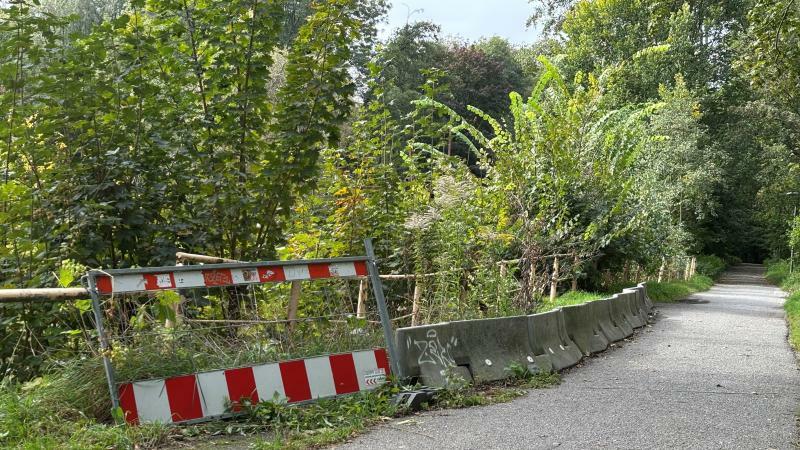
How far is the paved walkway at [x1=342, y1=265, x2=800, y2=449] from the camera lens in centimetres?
647

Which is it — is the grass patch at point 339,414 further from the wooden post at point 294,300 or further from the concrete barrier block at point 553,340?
the concrete barrier block at point 553,340

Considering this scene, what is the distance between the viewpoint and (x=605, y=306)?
1425cm

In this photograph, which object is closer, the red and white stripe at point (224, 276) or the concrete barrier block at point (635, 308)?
the red and white stripe at point (224, 276)

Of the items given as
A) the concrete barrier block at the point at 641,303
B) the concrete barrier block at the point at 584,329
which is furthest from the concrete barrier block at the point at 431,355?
the concrete barrier block at the point at 641,303

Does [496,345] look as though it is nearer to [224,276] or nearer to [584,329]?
[584,329]

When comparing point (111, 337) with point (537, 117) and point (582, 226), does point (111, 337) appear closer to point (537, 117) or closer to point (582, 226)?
point (582, 226)

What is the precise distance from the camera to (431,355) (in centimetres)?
850

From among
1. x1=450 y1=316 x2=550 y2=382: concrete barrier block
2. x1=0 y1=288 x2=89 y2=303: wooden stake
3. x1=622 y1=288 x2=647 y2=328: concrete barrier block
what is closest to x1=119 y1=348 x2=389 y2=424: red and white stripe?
x1=0 y1=288 x2=89 y2=303: wooden stake

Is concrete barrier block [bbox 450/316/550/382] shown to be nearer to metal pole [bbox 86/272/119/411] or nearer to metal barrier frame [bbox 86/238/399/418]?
metal barrier frame [bbox 86/238/399/418]

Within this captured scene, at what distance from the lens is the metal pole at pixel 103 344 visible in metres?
6.09

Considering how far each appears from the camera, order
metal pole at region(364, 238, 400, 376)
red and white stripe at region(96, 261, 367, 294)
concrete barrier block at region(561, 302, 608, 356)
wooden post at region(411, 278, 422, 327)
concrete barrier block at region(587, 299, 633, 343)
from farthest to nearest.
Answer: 1. concrete barrier block at region(587, 299, 633, 343)
2. concrete barrier block at region(561, 302, 608, 356)
3. wooden post at region(411, 278, 422, 327)
4. metal pole at region(364, 238, 400, 376)
5. red and white stripe at region(96, 261, 367, 294)

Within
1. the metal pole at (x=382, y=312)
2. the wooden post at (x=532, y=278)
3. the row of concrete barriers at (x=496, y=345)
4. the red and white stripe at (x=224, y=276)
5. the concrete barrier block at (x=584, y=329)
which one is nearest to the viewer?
the red and white stripe at (x=224, y=276)

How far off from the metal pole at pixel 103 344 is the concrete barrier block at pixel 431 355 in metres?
2.78

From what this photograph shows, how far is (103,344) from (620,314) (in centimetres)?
1118
